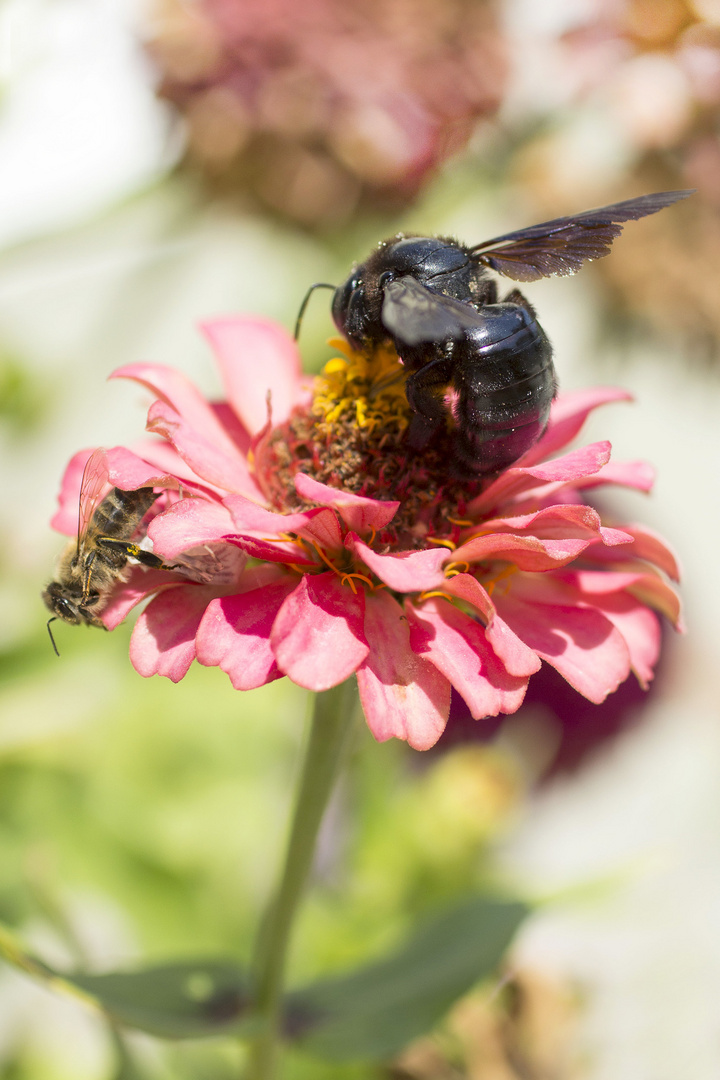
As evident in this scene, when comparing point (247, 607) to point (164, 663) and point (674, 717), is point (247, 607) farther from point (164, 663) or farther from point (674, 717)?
point (674, 717)

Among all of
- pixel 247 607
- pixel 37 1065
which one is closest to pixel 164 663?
pixel 247 607

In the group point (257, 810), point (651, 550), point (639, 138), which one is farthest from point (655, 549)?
point (639, 138)

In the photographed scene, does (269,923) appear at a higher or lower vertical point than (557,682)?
higher

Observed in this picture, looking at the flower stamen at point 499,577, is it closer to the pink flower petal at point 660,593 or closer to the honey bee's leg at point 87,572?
the pink flower petal at point 660,593

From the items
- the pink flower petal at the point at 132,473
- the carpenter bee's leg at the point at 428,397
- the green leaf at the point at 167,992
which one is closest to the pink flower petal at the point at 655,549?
the carpenter bee's leg at the point at 428,397

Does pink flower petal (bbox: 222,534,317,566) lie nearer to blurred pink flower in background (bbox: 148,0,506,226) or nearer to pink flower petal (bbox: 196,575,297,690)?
pink flower petal (bbox: 196,575,297,690)

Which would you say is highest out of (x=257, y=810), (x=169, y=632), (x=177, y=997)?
(x=169, y=632)

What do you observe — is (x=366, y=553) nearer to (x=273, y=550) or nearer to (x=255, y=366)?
(x=273, y=550)

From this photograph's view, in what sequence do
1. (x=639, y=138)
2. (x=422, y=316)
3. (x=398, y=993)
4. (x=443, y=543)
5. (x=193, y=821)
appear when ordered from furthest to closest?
(x=639, y=138)
(x=193, y=821)
(x=398, y=993)
(x=443, y=543)
(x=422, y=316)
